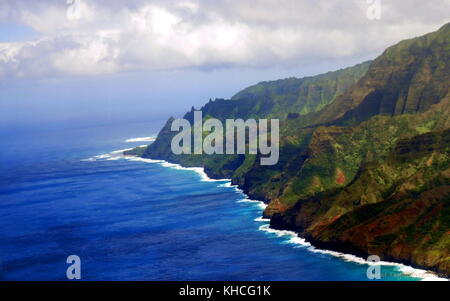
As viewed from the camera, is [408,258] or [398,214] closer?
[408,258]

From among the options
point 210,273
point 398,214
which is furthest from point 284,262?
point 398,214
